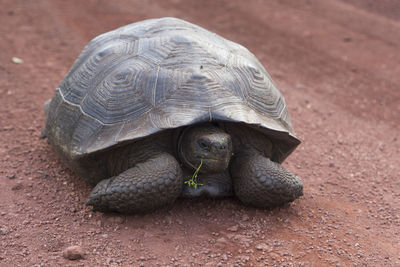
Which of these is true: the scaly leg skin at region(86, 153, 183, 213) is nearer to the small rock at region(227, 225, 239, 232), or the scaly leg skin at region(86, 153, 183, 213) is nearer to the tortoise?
the tortoise

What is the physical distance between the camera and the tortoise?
3.40m

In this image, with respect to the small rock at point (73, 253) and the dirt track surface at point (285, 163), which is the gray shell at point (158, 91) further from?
the small rock at point (73, 253)

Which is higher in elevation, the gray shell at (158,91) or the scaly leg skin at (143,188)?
the gray shell at (158,91)

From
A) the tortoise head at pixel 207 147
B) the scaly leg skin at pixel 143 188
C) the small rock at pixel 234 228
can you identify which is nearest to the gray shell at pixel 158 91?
the tortoise head at pixel 207 147

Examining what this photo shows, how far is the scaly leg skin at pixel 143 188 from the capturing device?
11.0ft

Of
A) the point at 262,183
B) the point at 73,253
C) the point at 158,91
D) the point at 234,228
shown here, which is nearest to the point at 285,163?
the point at 262,183

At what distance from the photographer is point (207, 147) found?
3359 millimetres

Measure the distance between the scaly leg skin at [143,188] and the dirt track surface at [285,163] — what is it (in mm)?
134

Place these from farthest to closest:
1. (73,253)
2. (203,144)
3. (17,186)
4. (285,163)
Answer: (285,163) → (17,186) → (203,144) → (73,253)

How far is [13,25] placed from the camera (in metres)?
8.31

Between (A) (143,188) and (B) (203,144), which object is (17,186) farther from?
(B) (203,144)

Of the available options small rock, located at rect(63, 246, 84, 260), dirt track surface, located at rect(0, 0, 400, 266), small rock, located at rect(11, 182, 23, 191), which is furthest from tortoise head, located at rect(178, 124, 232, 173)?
small rock, located at rect(11, 182, 23, 191)

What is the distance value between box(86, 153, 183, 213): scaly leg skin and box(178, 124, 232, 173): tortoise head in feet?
0.48

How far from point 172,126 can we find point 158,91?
38 centimetres
